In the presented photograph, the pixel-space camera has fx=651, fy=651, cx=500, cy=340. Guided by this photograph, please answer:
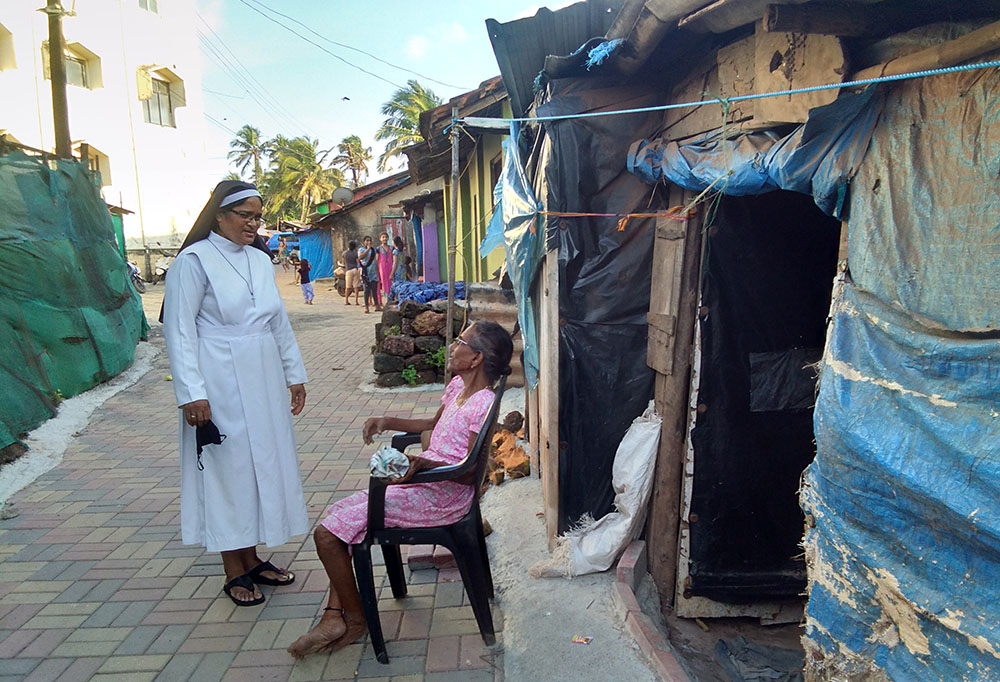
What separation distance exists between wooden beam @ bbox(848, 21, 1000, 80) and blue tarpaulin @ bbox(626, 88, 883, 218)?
8 centimetres

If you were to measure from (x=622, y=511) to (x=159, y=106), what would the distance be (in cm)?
2775

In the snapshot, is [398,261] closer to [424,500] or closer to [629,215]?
[629,215]

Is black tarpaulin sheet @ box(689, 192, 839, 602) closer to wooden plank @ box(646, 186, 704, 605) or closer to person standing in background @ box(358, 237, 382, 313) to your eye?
wooden plank @ box(646, 186, 704, 605)

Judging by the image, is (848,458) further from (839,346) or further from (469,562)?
(469,562)

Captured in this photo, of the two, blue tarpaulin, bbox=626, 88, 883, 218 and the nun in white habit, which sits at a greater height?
blue tarpaulin, bbox=626, 88, 883, 218

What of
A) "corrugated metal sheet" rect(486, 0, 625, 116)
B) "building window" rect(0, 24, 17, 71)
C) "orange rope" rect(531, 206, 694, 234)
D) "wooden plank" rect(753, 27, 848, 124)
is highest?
"building window" rect(0, 24, 17, 71)

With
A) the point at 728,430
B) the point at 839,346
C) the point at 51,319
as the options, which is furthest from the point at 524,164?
the point at 51,319

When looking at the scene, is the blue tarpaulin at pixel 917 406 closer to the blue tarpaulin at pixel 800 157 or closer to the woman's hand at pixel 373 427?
the blue tarpaulin at pixel 800 157

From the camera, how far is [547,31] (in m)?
3.60

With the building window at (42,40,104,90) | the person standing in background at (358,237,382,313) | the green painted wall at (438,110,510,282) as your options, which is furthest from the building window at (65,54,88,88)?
the green painted wall at (438,110,510,282)

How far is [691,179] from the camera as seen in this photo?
2770 mm

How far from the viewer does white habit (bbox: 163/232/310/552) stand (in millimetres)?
2992

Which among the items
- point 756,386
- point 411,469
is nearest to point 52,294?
point 411,469

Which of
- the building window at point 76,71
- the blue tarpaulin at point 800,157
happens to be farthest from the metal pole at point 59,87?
the building window at point 76,71
